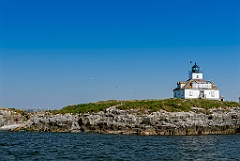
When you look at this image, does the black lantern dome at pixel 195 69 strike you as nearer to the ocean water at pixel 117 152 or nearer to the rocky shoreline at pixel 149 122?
the rocky shoreline at pixel 149 122

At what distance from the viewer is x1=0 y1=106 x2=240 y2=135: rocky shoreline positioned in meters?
59.3

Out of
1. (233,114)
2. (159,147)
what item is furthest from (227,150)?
(233,114)

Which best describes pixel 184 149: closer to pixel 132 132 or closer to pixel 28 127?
pixel 132 132

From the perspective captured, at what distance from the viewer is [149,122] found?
5931 cm

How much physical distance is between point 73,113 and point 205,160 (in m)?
40.8

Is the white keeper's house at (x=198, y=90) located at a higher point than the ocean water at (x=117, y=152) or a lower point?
higher

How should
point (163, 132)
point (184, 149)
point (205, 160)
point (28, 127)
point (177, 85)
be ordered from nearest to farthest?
point (205, 160)
point (184, 149)
point (163, 132)
point (28, 127)
point (177, 85)

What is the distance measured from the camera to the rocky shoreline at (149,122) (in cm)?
5931

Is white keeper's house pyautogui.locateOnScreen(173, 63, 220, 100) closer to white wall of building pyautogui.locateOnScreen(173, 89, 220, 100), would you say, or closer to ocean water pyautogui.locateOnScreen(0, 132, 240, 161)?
white wall of building pyautogui.locateOnScreen(173, 89, 220, 100)

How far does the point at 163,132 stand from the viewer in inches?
2322

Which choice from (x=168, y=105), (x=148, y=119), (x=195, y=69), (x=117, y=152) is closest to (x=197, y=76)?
(x=195, y=69)

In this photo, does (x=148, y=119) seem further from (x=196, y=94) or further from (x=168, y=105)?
(x=196, y=94)

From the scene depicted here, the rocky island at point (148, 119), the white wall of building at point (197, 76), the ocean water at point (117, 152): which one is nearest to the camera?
the ocean water at point (117, 152)

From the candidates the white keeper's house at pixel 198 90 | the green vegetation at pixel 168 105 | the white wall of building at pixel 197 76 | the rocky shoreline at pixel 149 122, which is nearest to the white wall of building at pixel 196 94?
the white keeper's house at pixel 198 90
